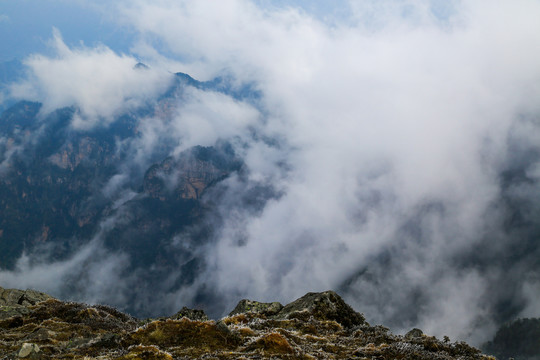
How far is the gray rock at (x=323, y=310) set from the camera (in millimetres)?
33094

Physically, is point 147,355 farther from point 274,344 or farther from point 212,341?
point 274,344

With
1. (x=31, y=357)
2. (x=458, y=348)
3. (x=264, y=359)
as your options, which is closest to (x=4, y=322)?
(x=31, y=357)

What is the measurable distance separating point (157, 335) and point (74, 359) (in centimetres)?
467

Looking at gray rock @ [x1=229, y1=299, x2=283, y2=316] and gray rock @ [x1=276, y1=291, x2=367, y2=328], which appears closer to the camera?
gray rock @ [x1=276, y1=291, x2=367, y2=328]

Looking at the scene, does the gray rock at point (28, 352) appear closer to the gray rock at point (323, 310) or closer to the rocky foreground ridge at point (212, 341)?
the rocky foreground ridge at point (212, 341)

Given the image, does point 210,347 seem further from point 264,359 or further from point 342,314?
point 342,314

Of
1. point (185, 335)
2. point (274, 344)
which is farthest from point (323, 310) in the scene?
point (185, 335)

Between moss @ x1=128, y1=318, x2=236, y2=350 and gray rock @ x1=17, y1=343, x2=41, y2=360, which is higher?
moss @ x1=128, y1=318, x2=236, y2=350

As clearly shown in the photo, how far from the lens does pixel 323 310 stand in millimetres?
34219

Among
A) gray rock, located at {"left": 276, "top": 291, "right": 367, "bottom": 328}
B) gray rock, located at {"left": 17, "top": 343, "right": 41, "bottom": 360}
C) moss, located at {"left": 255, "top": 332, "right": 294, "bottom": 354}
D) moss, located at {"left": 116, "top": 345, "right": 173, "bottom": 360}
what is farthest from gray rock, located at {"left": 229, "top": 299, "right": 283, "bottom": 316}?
gray rock, located at {"left": 17, "top": 343, "right": 41, "bottom": 360}

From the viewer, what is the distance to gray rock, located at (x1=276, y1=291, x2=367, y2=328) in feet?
109

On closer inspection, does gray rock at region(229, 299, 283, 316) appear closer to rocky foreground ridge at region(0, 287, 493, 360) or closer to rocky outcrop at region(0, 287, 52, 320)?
rocky foreground ridge at region(0, 287, 493, 360)

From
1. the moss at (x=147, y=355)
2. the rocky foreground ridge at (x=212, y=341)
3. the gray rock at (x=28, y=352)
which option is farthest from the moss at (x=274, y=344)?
the gray rock at (x=28, y=352)

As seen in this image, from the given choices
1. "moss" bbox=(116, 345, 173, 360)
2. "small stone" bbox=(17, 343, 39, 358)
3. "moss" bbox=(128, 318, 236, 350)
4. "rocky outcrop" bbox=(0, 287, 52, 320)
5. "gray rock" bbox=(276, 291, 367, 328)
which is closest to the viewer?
"moss" bbox=(116, 345, 173, 360)
